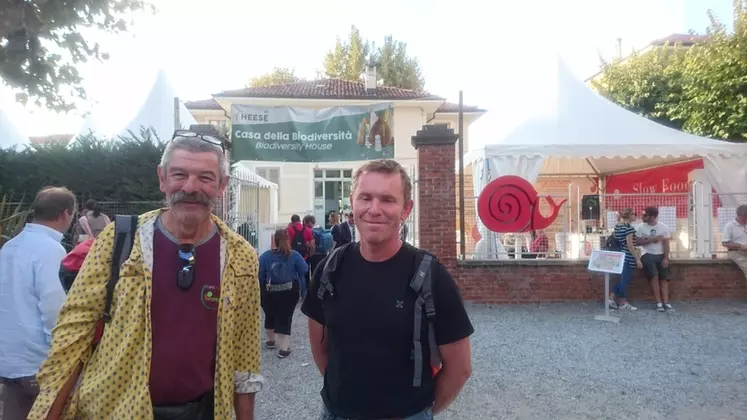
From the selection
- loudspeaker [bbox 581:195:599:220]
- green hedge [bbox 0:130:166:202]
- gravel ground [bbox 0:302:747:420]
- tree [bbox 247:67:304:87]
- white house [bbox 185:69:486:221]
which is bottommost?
gravel ground [bbox 0:302:747:420]

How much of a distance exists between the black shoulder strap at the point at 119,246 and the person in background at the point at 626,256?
8633 millimetres

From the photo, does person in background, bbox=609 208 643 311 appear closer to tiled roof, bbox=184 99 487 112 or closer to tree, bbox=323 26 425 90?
tiled roof, bbox=184 99 487 112

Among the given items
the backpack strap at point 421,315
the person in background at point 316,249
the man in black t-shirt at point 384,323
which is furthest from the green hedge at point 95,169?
the backpack strap at point 421,315

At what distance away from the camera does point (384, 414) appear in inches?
85.1

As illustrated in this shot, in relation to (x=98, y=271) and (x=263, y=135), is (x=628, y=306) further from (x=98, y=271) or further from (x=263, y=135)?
(x=98, y=271)

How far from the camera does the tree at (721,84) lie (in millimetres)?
14578

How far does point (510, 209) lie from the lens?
390 inches

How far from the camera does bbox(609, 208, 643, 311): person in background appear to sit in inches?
360

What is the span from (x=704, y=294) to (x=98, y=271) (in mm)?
10445

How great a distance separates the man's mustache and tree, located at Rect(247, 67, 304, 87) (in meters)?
43.4

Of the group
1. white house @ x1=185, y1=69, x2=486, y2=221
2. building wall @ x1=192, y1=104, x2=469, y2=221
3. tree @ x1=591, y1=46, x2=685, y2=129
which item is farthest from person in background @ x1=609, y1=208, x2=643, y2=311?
building wall @ x1=192, y1=104, x2=469, y2=221

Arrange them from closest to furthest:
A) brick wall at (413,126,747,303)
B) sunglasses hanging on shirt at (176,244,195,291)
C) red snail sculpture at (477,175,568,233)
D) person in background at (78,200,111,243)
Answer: sunglasses hanging on shirt at (176,244,195,291), person in background at (78,200,111,243), brick wall at (413,126,747,303), red snail sculpture at (477,175,568,233)

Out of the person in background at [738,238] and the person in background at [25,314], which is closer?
the person in background at [25,314]

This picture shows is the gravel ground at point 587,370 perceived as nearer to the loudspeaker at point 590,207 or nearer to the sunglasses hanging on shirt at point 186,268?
the loudspeaker at point 590,207
